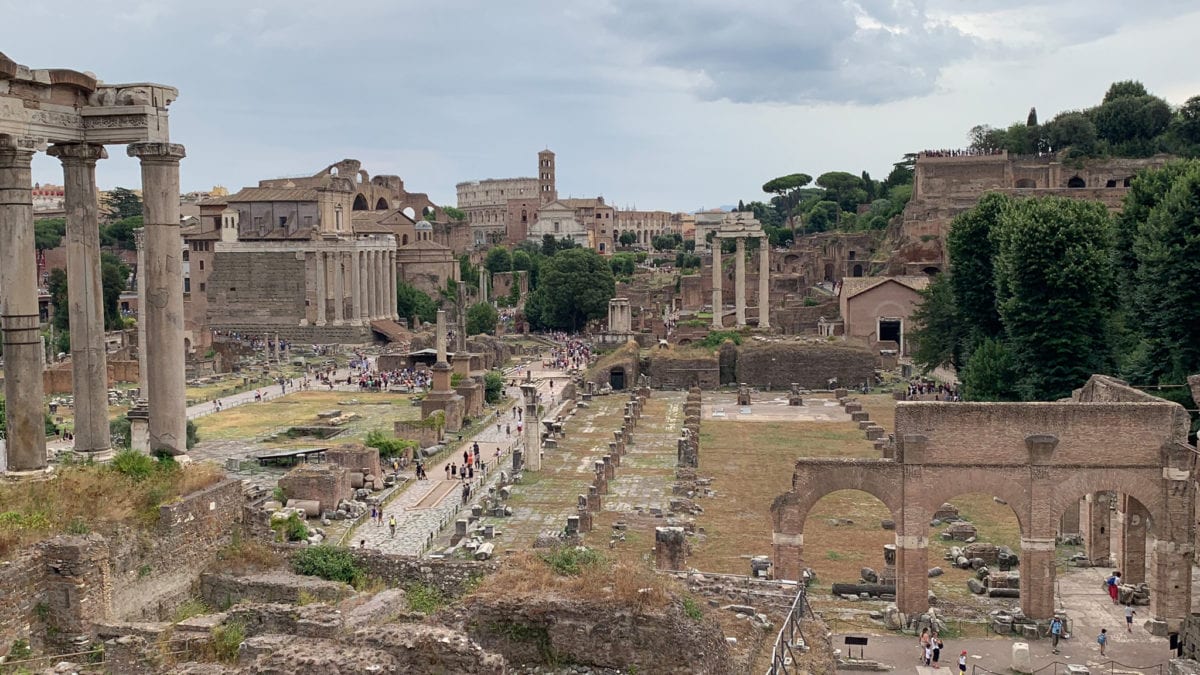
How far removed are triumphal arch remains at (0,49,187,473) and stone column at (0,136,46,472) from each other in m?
0.01

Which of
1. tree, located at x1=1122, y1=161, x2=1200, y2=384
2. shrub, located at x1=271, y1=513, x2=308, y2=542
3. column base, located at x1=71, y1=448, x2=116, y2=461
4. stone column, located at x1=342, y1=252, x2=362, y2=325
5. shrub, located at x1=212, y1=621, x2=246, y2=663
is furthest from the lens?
stone column, located at x1=342, y1=252, x2=362, y2=325

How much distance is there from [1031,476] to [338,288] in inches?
2913

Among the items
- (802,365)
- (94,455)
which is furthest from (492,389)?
(94,455)

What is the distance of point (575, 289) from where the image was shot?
89938 millimetres

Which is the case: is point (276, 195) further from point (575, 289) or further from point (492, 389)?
point (492, 389)

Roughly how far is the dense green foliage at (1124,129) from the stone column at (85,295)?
3081 inches

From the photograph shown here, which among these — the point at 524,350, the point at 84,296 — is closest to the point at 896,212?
the point at 524,350

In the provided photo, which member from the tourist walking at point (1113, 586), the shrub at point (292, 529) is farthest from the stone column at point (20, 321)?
the tourist walking at point (1113, 586)

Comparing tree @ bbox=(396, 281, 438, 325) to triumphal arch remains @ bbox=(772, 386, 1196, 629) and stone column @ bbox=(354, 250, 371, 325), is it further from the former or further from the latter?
triumphal arch remains @ bbox=(772, 386, 1196, 629)

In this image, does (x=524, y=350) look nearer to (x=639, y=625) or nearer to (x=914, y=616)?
(x=914, y=616)

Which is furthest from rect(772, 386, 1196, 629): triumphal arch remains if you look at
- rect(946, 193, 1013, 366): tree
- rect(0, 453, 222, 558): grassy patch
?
rect(946, 193, 1013, 366): tree

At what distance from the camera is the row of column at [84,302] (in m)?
16.4

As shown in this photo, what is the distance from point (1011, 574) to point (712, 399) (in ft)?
117

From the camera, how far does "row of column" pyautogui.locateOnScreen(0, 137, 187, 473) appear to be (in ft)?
53.9
